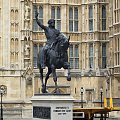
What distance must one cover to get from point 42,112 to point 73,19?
123ft

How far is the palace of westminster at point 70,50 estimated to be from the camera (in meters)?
57.7

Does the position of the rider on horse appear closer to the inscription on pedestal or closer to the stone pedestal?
the stone pedestal

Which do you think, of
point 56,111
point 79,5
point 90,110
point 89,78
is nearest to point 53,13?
point 79,5

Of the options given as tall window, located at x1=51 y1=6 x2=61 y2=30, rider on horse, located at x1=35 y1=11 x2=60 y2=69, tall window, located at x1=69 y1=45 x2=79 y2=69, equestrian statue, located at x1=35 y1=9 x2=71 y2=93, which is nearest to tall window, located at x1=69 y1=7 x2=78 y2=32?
tall window, located at x1=51 y1=6 x2=61 y2=30

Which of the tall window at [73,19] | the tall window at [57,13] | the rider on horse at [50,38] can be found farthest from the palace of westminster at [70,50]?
the rider on horse at [50,38]

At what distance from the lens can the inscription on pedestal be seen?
23.2 meters

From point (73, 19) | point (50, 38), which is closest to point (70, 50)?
point (73, 19)

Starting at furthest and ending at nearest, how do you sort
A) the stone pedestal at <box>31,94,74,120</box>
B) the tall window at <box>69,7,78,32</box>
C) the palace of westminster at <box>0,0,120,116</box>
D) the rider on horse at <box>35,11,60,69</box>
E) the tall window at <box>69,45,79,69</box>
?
the tall window at <box>69,7,78,32</box> → the tall window at <box>69,45,79,69</box> → the palace of westminster at <box>0,0,120,116</box> → the rider on horse at <box>35,11,60,69</box> → the stone pedestal at <box>31,94,74,120</box>

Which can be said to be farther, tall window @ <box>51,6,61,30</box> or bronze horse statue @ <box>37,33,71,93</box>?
tall window @ <box>51,6,61,30</box>

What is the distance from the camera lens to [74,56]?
60.0 m

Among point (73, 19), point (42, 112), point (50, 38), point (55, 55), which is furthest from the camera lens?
point (73, 19)

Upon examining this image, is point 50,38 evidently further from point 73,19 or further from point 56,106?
point 73,19

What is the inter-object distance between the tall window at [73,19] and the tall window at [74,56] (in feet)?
6.49

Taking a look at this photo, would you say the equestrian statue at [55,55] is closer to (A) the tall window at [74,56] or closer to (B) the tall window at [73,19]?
(A) the tall window at [74,56]
